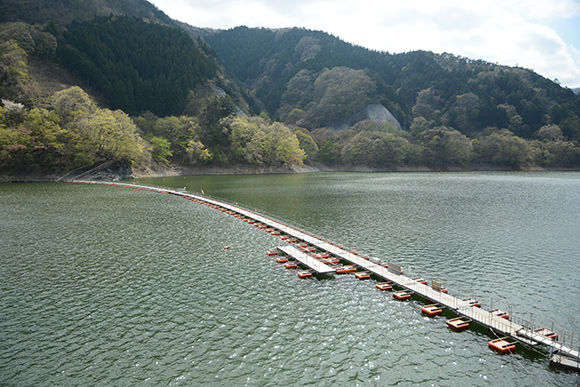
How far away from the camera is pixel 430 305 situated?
59.6 feet

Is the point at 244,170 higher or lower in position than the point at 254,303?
higher

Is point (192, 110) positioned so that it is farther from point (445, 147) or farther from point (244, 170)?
point (445, 147)

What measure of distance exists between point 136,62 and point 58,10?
4344cm

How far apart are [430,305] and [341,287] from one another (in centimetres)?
518

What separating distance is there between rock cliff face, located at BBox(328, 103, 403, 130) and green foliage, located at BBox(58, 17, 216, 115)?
233 feet

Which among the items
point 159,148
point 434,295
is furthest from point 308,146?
point 434,295

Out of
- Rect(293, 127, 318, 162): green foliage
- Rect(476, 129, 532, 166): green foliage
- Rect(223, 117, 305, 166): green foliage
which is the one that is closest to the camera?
Rect(223, 117, 305, 166): green foliage

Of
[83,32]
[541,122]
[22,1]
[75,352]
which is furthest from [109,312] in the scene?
[541,122]

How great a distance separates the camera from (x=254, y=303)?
18.6m

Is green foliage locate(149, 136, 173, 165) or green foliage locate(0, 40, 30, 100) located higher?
green foliage locate(0, 40, 30, 100)

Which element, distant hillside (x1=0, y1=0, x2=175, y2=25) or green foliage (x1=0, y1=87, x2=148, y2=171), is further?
distant hillside (x1=0, y1=0, x2=175, y2=25)

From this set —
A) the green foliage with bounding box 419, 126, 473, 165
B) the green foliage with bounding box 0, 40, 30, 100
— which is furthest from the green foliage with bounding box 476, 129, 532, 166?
the green foliage with bounding box 0, 40, 30, 100

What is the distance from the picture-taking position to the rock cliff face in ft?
587

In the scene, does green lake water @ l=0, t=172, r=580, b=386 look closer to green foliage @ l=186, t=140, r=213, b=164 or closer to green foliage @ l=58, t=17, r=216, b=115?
green foliage @ l=186, t=140, r=213, b=164
